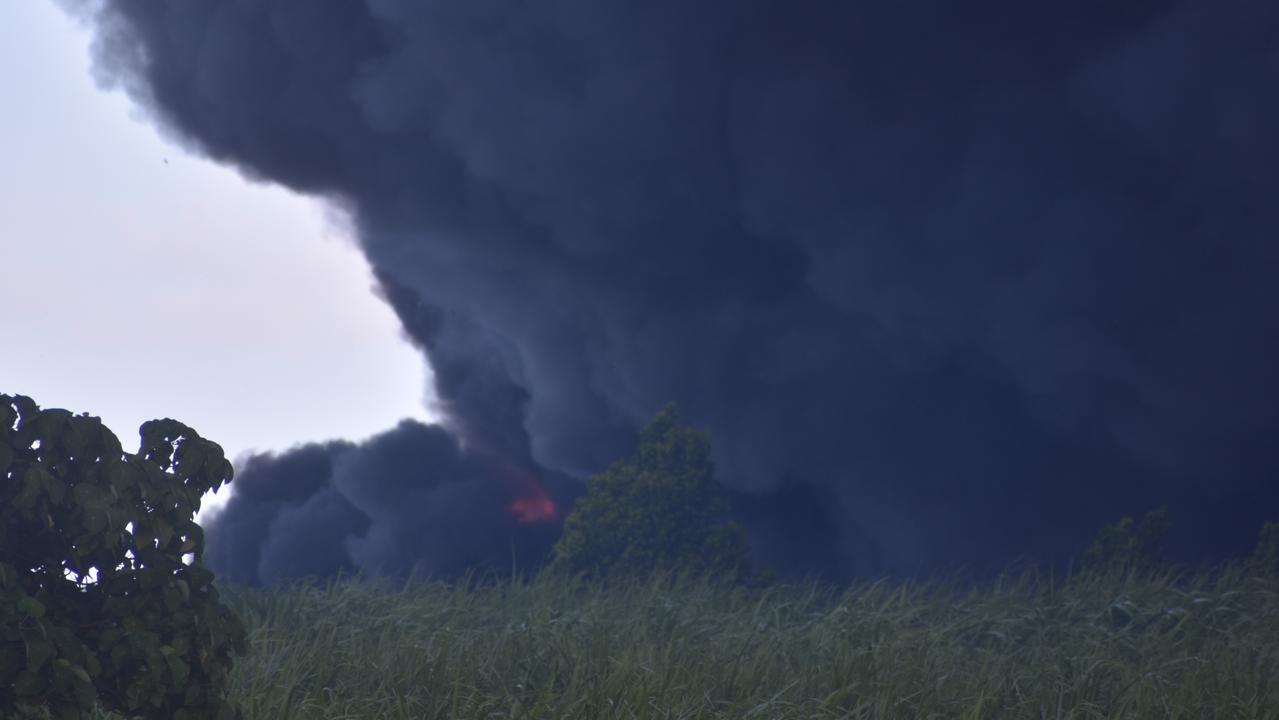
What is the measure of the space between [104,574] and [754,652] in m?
6.28

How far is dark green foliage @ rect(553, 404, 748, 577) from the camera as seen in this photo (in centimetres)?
1889

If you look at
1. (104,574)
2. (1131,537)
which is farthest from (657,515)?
(104,574)

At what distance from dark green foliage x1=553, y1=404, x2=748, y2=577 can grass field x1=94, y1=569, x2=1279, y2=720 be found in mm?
5349

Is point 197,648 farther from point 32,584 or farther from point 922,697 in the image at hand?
point 922,697

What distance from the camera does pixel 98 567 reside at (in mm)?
5004

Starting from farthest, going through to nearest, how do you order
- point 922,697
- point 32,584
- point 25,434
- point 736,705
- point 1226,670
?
point 1226,670, point 922,697, point 736,705, point 32,584, point 25,434

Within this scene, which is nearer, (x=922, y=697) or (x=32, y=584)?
(x=32, y=584)

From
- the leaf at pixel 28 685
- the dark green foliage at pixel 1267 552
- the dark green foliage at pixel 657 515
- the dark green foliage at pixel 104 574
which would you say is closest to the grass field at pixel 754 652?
the dark green foliage at pixel 1267 552

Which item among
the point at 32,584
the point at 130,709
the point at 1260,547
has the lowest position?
the point at 130,709

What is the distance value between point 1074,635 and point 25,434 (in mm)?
10070

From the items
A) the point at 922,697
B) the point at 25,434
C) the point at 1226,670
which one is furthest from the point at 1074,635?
the point at 25,434

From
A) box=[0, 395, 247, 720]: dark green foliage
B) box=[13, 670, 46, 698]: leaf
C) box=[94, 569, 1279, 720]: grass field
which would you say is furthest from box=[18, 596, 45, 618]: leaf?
box=[94, 569, 1279, 720]: grass field

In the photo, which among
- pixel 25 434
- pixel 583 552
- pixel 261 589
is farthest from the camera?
pixel 583 552

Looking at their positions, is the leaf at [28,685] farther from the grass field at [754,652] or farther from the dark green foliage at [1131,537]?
the dark green foliage at [1131,537]
